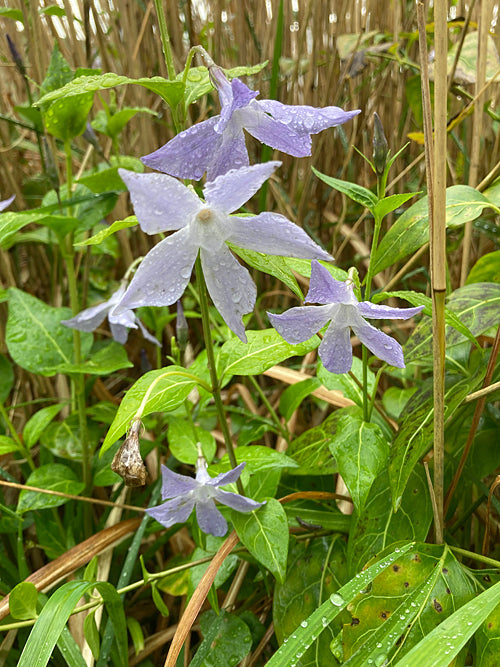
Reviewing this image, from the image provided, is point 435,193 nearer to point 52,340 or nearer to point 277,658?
point 277,658

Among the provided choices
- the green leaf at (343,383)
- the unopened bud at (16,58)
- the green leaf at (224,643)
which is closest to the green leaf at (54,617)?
the green leaf at (224,643)

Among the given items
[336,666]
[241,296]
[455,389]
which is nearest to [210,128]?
[241,296]

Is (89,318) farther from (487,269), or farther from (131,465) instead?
(487,269)

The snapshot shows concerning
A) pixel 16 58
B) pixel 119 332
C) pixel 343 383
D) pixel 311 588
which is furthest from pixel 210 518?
pixel 16 58

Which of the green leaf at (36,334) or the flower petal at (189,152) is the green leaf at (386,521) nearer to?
the flower petal at (189,152)

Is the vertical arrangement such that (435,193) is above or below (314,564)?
above

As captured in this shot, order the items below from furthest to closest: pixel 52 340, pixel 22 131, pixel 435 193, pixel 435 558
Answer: pixel 22 131 < pixel 52 340 < pixel 435 558 < pixel 435 193
